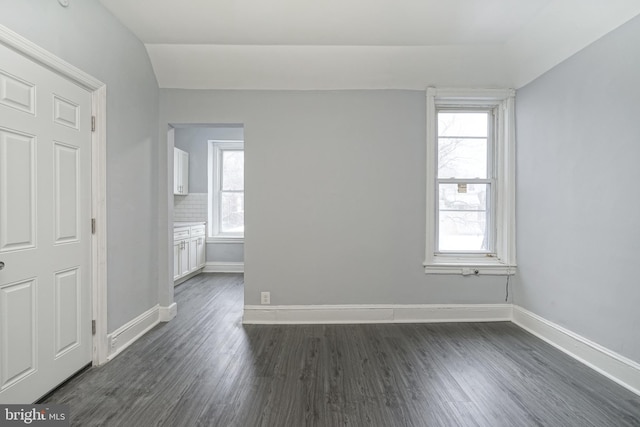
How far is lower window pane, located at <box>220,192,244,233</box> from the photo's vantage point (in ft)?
19.3

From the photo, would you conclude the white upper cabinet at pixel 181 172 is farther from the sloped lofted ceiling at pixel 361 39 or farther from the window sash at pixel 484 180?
the window sash at pixel 484 180

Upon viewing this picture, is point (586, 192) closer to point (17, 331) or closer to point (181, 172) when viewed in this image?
point (17, 331)

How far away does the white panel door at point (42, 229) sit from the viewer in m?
1.66

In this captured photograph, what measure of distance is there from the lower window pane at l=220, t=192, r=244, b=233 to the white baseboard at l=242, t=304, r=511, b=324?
292 centimetres

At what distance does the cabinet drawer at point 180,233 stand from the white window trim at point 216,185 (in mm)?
774

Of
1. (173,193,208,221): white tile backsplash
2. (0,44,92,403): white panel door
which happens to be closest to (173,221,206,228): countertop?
(173,193,208,221): white tile backsplash

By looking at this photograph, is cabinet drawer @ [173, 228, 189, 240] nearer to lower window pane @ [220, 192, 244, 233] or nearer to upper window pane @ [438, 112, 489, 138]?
lower window pane @ [220, 192, 244, 233]

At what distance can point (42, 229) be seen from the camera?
1870 mm

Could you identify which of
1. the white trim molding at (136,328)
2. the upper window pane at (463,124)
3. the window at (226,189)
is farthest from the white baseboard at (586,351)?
the window at (226,189)

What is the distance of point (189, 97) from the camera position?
322 cm

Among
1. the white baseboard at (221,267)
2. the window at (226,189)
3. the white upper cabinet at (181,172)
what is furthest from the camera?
the window at (226,189)

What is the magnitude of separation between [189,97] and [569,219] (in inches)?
149

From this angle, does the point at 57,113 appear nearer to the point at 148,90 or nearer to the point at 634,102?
the point at 148,90

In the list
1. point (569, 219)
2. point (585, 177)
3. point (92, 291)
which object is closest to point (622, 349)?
point (569, 219)
